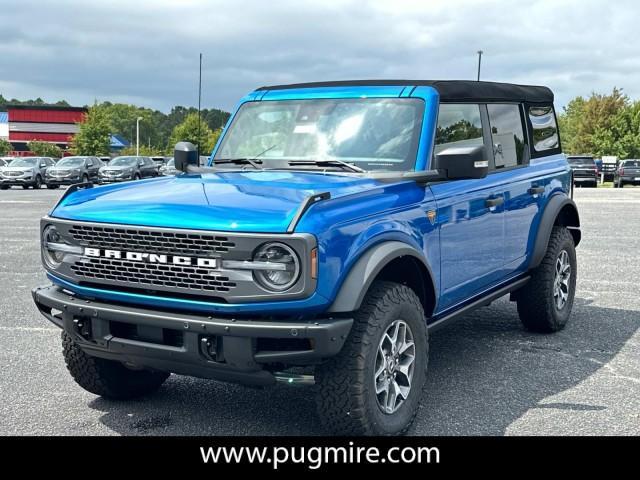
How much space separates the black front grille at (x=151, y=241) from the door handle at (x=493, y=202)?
2.19 m

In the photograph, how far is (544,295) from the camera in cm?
593

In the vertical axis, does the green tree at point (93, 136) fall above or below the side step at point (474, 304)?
above

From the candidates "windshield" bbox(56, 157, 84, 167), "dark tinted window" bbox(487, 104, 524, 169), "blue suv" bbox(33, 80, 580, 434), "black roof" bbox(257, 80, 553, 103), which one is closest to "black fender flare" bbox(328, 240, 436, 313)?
"blue suv" bbox(33, 80, 580, 434)

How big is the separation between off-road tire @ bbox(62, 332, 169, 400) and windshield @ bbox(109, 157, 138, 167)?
35.1 meters

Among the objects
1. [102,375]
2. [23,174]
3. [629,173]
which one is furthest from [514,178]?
[629,173]

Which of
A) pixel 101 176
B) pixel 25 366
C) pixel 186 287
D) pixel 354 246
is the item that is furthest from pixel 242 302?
pixel 101 176

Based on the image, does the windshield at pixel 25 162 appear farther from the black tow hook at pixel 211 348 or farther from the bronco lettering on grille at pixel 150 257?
the black tow hook at pixel 211 348

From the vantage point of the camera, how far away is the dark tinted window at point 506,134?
213 inches

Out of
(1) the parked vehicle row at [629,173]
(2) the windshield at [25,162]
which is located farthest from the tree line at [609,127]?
(2) the windshield at [25,162]

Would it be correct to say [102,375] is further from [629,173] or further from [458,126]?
[629,173]

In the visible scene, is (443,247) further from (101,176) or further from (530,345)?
(101,176)

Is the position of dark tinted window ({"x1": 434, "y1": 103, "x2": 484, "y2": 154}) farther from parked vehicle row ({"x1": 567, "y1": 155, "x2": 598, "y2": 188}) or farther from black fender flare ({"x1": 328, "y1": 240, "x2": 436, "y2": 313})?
parked vehicle row ({"x1": 567, "y1": 155, "x2": 598, "y2": 188})

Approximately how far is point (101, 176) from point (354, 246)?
35.7 meters
